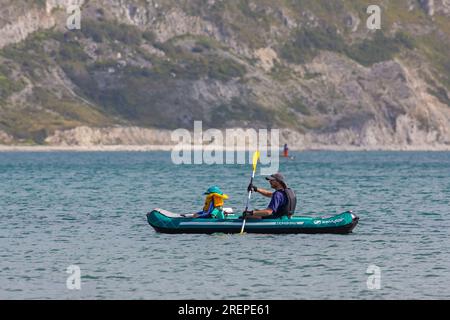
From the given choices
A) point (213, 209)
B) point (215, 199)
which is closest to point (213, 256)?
point (215, 199)

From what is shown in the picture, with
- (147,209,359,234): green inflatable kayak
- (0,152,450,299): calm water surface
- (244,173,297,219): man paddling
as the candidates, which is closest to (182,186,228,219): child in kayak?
(147,209,359,234): green inflatable kayak

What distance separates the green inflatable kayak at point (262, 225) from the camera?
5256cm

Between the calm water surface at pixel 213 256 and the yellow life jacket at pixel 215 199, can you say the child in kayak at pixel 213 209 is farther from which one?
the calm water surface at pixel 213 256

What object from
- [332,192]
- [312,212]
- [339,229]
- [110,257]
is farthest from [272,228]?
[332,192]

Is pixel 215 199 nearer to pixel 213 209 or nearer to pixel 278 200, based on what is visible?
pixel 213 209

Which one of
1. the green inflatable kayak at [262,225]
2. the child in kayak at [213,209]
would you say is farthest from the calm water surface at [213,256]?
the child in kayak at [213,209]

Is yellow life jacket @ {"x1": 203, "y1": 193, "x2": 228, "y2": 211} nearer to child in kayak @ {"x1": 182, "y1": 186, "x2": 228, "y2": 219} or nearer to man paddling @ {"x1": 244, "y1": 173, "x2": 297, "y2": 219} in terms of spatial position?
child in kayak @ {"x1": 182, "y1": 186, "x2": 228, "y2": 219}

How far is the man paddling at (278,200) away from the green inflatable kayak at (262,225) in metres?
0.25

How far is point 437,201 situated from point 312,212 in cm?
1496

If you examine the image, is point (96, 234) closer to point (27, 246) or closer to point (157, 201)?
point (27, 246)

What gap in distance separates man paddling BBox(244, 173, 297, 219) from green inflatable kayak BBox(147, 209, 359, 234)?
9.7 inches

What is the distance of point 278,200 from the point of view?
5184 cm

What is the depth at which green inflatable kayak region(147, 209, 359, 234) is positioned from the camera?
2069 inches
